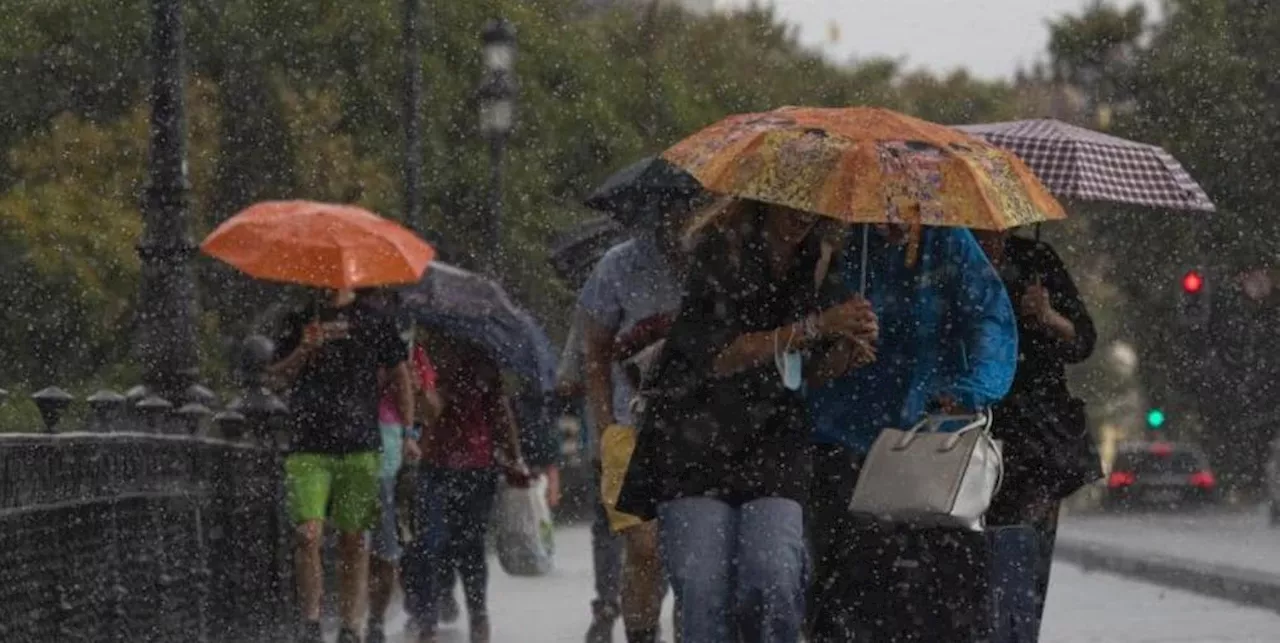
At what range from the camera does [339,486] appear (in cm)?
1281

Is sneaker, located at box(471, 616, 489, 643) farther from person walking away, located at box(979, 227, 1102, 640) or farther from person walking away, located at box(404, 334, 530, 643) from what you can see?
person walking away, located at box(979, 227, 1102, 640)

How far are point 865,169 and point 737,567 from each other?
3.77 feet

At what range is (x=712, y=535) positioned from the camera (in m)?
7.47

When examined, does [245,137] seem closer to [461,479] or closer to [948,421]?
[461,479]

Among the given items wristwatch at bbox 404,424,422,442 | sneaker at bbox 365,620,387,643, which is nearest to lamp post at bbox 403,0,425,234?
wristwatch at bbox 404,424,422,442

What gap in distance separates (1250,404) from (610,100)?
1084 cm

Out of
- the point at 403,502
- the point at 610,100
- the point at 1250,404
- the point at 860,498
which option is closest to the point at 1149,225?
the point at 1250,404

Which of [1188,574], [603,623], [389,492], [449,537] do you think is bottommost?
[1188,574]

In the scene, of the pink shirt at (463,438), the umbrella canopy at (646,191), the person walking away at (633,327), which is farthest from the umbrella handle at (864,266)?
the pink shirt at (463,438)

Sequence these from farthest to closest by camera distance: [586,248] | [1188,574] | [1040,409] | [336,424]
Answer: [1188,574], [586,248], [336,424], [1040,409]

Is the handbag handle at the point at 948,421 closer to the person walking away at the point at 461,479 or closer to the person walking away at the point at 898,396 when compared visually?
the person walking away at the point at 898,396

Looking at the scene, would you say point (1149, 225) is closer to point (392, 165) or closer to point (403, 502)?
point (392, 165)

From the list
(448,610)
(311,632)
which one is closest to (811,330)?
(311,632)

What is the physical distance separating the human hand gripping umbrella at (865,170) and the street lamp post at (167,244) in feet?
16.3
